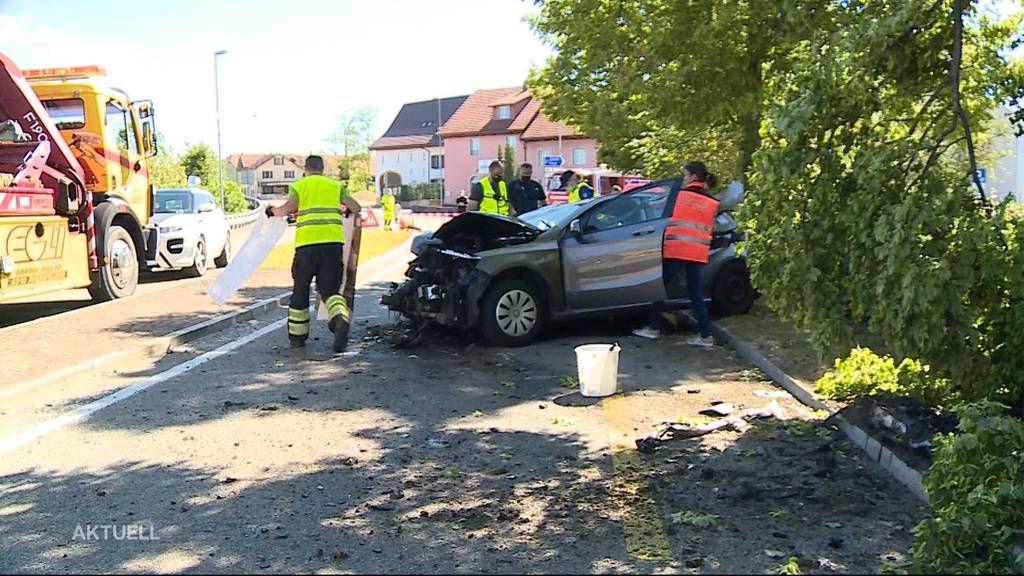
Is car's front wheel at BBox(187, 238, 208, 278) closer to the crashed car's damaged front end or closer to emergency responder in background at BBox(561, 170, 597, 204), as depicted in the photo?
emergency responder in background at BBox(561, 170, 597, 204)

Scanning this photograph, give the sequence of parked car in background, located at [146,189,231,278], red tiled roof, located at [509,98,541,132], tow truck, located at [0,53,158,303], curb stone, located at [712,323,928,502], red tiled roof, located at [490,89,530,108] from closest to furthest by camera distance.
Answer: curb stone, located at [712,323,928,502] → tow truck, located at [0,53,158,303] → parked car in background, located at [146,189,231,278] → red tiled roof, located at [509,98,541,132] → red tiled roof, located at [490,89,530,108]

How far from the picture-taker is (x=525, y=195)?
43.0 feet

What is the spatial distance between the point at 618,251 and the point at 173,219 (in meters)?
10.8

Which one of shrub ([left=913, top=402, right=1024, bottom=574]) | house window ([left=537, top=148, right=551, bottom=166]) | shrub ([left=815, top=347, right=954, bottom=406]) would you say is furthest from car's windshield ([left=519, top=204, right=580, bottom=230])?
house window ([left=537, top=148, right=551, bottom=166])

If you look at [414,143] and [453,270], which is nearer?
[453,270]

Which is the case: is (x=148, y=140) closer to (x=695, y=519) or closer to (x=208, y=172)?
(x=695, y=519)

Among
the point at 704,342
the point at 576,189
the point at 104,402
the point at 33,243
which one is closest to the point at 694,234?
the point at 704,342

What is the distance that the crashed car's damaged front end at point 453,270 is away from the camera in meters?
9.04

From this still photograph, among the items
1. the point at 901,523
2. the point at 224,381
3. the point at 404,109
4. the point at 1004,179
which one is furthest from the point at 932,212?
the point at 404,109

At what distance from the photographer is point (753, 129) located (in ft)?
36.9

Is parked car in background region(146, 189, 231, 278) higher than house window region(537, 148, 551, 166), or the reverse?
house window region(537, 148, 551, 166)

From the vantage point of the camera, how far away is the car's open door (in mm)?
9516

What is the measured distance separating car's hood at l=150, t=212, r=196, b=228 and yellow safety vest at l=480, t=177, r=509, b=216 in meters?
7.32

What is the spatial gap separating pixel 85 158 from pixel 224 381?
7.06 m
